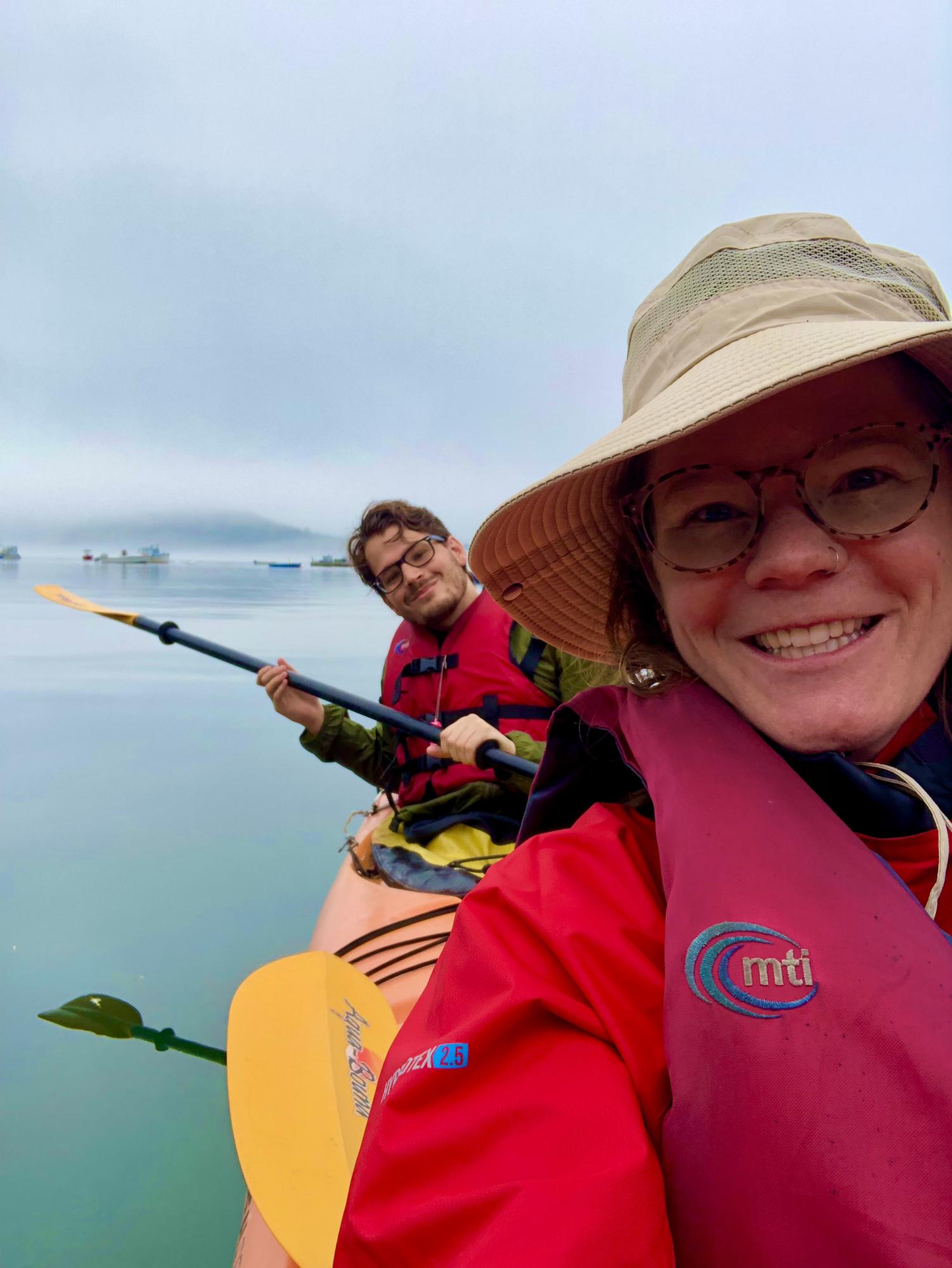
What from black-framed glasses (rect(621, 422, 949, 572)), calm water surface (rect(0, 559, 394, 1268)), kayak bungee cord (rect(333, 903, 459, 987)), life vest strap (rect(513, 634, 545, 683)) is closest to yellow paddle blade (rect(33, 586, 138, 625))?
calm water surface (rect(0, 559, 394, 1268))

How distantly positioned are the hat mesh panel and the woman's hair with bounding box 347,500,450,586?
2.13 metres

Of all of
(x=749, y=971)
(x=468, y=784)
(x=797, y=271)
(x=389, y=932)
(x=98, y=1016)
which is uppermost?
(x=797, y=271)

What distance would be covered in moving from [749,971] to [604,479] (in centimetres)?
58

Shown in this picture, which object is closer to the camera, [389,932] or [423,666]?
[389,932]

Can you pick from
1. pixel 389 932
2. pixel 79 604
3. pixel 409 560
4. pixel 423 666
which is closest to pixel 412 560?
pixel 409 560

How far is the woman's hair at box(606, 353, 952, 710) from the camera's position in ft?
2.38

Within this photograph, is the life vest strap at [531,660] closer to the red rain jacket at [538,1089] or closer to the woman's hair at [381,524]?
the woman's hair at [381,524]

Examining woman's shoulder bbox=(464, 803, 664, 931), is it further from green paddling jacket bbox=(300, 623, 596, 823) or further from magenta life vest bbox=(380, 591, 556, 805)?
magenta life vest bbox=(380, 591, 556, 805)

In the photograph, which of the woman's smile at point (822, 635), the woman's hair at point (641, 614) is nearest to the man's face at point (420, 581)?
the woman's hair at point (641, 614)

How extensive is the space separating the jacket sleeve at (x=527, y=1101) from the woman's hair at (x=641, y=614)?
0.96 ft

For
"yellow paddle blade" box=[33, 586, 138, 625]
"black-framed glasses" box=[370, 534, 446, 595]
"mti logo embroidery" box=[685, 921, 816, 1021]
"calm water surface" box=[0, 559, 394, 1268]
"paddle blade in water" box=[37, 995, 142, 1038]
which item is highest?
"black-framed glasses" box=[370, 534, 446, 595]

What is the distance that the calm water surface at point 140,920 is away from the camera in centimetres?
165

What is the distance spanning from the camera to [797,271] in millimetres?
747

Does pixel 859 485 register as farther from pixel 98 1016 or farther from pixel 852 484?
pixel 98 1016
